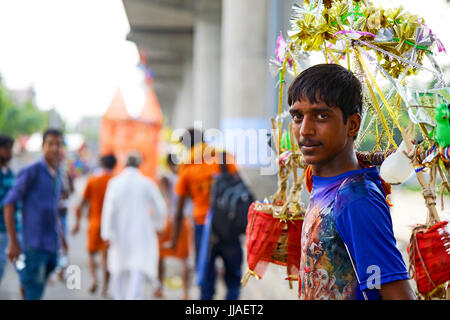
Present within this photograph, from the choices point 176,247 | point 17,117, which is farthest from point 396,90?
point 17,117

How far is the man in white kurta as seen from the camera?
7160 mm

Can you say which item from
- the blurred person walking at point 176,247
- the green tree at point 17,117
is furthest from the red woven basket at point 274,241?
the green tree at point 17,117

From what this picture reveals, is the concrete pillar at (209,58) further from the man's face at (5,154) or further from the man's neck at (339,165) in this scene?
the man's neck at (339,165)

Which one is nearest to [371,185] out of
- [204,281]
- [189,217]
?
[204,281]

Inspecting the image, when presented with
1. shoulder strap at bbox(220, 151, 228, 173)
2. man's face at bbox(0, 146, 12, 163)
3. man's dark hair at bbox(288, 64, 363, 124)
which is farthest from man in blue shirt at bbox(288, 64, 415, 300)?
man's face at bbox(0, 146, 12, 163)

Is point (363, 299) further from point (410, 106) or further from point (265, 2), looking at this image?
point (265, 2)

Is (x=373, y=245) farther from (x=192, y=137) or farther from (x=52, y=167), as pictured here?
(x=192, y=137)

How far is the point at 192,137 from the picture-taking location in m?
6.64

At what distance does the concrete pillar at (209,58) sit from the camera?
755 inches

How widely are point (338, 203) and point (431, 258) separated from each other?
531 millimetres

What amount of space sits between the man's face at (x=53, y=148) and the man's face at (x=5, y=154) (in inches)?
30.0

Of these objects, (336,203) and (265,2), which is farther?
(265,2)
